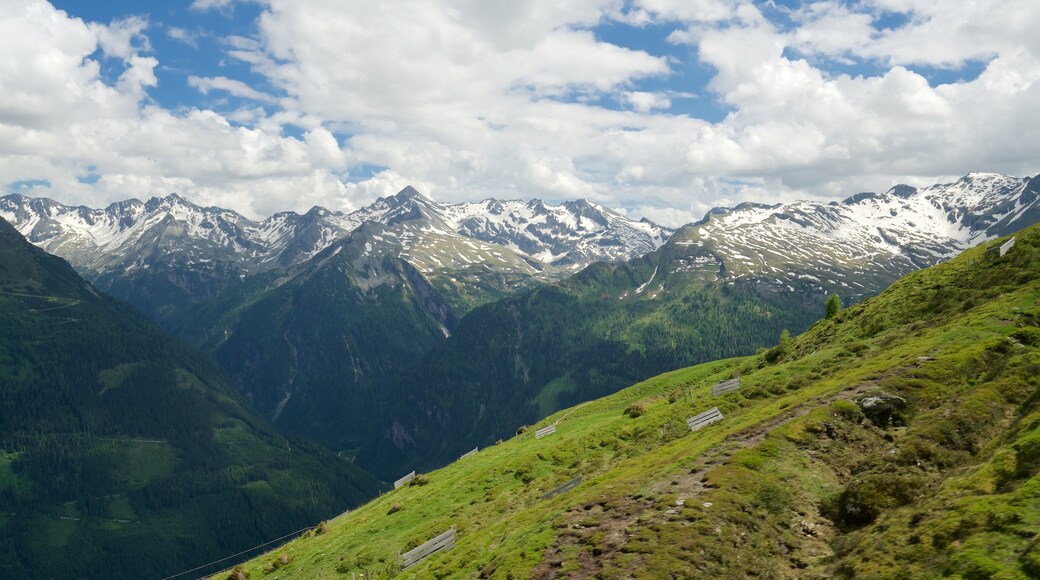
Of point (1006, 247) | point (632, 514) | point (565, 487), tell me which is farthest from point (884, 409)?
point (1006, 247)

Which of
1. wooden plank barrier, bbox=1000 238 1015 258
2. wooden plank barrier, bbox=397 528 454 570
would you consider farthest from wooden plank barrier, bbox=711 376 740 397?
wooden plank barrier, bbox=1000 238 1015 258

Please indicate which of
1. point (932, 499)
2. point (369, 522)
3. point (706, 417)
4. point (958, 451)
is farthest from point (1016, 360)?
point (369, 522)

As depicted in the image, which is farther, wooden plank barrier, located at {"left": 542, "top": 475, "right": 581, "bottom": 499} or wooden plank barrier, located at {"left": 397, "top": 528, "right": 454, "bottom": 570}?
wooden plank barrier, located at {"left": 542, "top": 475, "right": 581, "bottom": 499}

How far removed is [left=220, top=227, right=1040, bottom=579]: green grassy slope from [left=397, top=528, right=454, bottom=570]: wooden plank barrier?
1827 millimetres

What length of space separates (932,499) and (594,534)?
1760 cm

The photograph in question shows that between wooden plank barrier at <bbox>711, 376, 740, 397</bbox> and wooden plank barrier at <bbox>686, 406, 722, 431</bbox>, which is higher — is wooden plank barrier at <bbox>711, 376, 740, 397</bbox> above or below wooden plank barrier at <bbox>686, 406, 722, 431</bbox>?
above

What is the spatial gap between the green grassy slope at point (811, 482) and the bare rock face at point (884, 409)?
0.11 metres

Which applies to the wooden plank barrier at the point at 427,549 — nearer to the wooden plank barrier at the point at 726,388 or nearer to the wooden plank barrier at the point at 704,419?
the wooden plank barrier at the point at 704,419

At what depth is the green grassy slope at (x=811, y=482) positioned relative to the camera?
89.6ft

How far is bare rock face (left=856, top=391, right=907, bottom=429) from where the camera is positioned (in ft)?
134

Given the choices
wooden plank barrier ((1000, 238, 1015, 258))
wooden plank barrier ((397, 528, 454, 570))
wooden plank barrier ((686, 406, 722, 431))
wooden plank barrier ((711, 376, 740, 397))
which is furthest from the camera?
wooden plank barrier ((1000, 238, 1015, 258))

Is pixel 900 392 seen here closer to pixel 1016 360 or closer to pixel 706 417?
pixel 1016 360

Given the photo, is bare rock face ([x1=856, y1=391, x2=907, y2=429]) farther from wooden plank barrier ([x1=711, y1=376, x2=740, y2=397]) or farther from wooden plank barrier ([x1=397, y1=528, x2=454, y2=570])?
wooden plank barrier ([x1=397, y1=528, x2=454, y2=570])

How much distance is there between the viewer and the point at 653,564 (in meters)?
30.1
